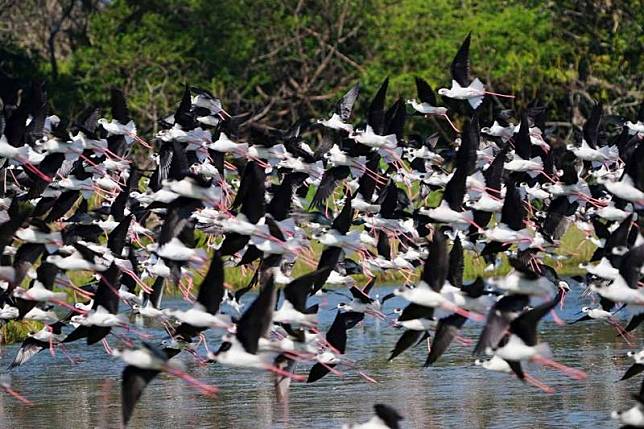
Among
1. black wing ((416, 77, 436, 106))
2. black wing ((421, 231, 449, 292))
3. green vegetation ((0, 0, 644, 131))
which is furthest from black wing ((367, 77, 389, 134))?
green vegetation ((0, 0, 644, 131))

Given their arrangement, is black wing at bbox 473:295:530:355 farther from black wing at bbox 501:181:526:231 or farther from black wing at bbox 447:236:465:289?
black wing at bbox 501:181:526:231

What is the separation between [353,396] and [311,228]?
2028 mm

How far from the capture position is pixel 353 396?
618 inches

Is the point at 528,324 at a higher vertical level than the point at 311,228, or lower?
lower

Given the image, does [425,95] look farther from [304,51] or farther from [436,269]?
[304,51]

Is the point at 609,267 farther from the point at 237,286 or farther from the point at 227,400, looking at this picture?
the point at 237,286

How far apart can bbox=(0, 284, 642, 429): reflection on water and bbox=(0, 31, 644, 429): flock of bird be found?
0.33 meters

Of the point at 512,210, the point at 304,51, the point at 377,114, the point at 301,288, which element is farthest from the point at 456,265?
the point at 304,51

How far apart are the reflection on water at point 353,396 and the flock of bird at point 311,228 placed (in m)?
0.33

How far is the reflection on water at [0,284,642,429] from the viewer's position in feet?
47.0

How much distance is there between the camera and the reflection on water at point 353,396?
14.3 m

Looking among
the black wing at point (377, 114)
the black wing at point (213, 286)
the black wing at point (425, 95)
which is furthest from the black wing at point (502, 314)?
the black wing at point (425, 95)

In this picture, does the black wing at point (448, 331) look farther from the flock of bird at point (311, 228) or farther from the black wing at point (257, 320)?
the black wing at point (257, 320)

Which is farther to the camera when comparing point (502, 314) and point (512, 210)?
point (512, 210)
